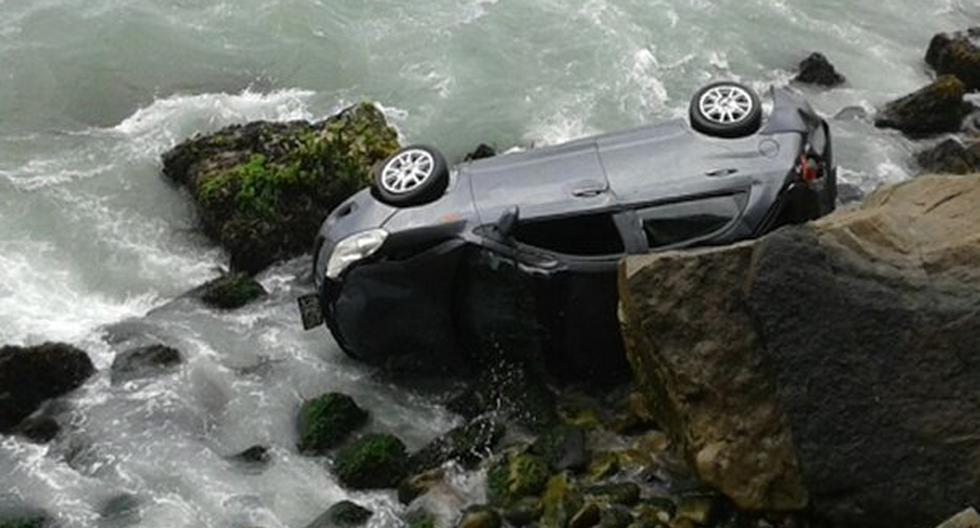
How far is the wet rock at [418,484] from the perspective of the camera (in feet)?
26.3

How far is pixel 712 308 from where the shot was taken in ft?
24.2

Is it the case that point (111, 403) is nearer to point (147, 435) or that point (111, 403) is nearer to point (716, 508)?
point (147, 435)

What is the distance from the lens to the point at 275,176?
11.1m

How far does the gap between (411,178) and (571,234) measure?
4.29 feet

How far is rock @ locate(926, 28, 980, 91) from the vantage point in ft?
48.6

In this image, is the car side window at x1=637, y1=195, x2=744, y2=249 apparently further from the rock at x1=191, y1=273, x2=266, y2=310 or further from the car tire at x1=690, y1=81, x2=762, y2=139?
the rock at x1=191, y1=273, x2=266, y2=310

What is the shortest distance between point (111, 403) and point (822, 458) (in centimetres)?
522

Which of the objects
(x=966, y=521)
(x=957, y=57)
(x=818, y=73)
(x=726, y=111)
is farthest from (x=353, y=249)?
(x=957, y=57)

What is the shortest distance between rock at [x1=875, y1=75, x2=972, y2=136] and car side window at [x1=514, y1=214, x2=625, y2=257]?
22.0 ft

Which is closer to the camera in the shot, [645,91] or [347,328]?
[347,328]

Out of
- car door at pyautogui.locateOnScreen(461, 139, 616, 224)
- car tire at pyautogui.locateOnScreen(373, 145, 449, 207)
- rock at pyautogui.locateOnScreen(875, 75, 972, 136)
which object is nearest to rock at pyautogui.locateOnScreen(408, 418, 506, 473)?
car door at pyautogui.locateOnScreen(461, 139, 616, 224)

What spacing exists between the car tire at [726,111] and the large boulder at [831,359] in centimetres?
149

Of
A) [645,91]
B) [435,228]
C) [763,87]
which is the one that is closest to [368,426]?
[435,228]

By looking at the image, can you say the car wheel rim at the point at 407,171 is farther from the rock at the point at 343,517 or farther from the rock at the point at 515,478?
the rock at the point at 343,517
